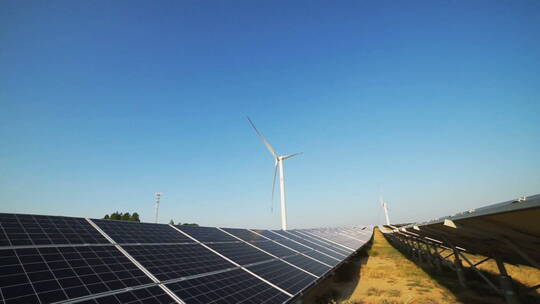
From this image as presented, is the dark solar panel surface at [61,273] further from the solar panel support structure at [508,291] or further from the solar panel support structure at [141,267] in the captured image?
the solar panel support structure at [508,291]

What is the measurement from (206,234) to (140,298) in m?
9.85

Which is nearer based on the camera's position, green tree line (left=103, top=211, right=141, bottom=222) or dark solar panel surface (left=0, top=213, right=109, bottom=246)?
dark solar panel surface (left=0, top=213, right=109, bottom=246)

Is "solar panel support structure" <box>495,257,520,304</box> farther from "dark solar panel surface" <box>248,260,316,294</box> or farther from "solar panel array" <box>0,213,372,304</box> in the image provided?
"dark solar panel surface" <box>248,260,316,294</box>

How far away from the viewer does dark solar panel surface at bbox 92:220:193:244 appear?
1039 cm

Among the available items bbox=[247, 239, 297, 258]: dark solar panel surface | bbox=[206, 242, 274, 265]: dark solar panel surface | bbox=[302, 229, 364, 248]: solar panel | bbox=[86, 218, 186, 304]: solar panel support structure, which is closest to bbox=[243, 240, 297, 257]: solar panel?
bbox=[247, 239, 297, 258]: dark solar panel surface

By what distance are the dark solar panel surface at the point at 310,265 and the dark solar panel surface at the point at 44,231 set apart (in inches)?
383

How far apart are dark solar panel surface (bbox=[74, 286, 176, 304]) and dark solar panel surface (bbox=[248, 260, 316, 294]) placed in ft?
15.3

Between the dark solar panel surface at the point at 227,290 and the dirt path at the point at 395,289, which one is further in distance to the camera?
the dirt path at the point at 395,289

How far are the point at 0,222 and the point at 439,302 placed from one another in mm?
22820

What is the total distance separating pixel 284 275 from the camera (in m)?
11.5

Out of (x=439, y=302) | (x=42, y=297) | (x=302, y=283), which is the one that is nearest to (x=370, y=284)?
(x=439, y=302)

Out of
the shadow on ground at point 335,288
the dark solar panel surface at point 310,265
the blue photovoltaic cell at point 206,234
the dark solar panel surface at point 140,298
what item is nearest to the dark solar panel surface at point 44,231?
the dark solar panel surface at point 140,298

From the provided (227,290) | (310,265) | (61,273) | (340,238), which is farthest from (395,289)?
(61,273)

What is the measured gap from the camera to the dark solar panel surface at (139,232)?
1039cm
